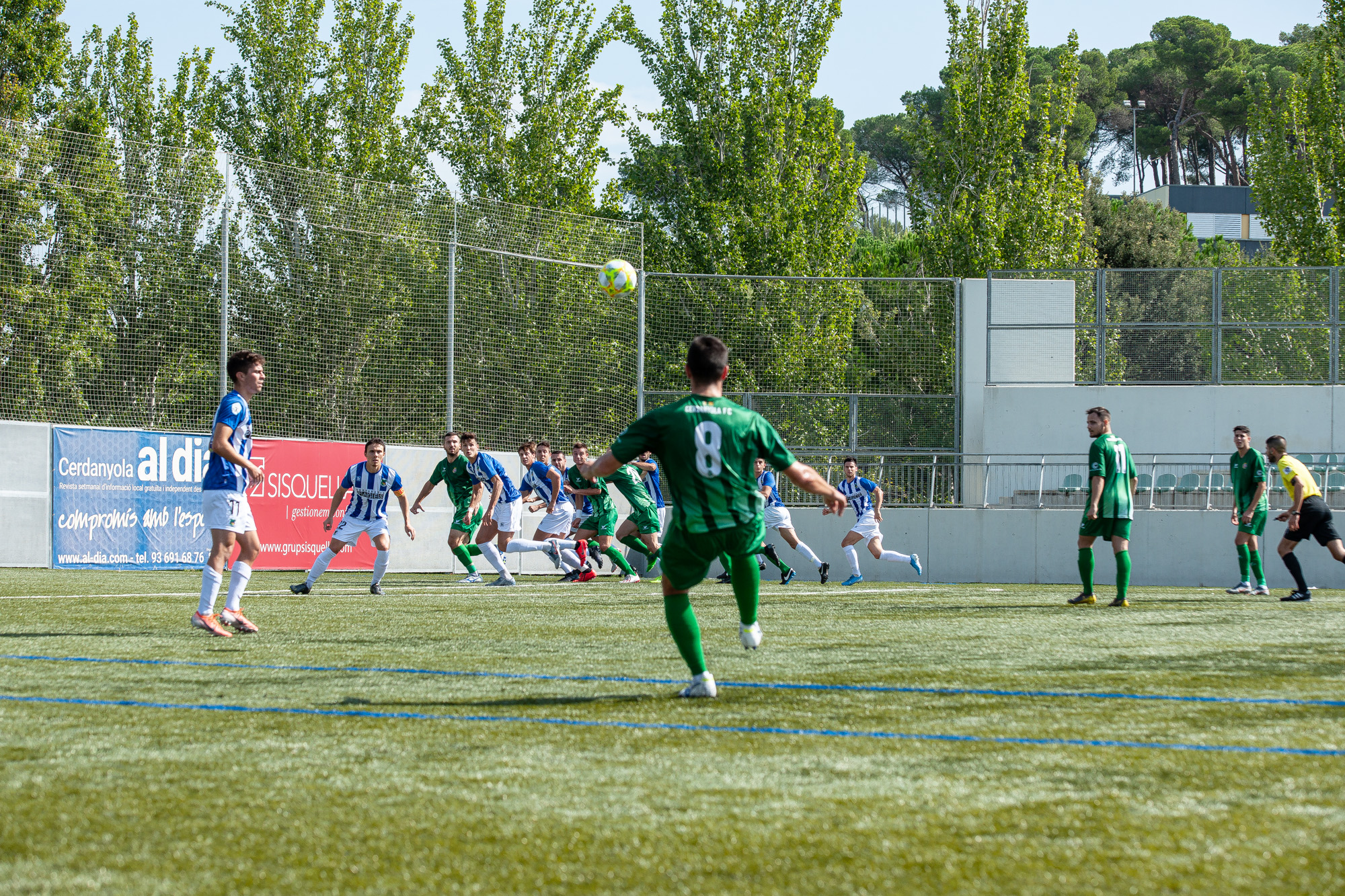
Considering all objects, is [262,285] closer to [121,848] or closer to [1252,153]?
[121,848]

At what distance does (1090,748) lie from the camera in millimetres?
4477

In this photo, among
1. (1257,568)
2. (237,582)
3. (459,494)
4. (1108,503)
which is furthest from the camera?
(459,494)

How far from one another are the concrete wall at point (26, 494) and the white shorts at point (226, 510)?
10163 mm

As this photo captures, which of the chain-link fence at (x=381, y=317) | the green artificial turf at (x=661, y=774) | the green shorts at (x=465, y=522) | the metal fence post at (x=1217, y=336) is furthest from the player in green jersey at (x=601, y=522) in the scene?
the metal fence post at (x=1217, y=336)

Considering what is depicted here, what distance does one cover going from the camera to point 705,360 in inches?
233

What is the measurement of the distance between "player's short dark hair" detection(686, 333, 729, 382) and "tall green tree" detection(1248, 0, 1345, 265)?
31840 millimetres

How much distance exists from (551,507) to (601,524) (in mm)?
838

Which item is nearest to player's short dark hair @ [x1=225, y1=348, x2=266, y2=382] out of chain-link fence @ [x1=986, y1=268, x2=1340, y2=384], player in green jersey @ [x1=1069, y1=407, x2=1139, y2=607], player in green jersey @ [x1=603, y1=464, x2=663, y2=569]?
player in green jersey @ [x1=603, y1=464, x2=663, y2=569]

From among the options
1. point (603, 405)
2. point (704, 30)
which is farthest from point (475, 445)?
point (704, 30)

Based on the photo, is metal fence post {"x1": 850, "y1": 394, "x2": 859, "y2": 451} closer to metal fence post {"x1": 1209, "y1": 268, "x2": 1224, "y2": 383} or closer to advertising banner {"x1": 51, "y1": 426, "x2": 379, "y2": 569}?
metal fence post {"x1": 1209, "y1": 268, "x2": 1224, "y2": 383}

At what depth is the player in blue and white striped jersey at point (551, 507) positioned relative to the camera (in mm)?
17547

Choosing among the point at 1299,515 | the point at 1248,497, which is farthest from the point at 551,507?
the point at 1299,515

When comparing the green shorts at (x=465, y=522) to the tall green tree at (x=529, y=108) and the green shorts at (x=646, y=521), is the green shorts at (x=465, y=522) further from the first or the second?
the tall green tree at (x=529, y=108)

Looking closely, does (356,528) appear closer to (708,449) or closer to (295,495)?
(295,495)
